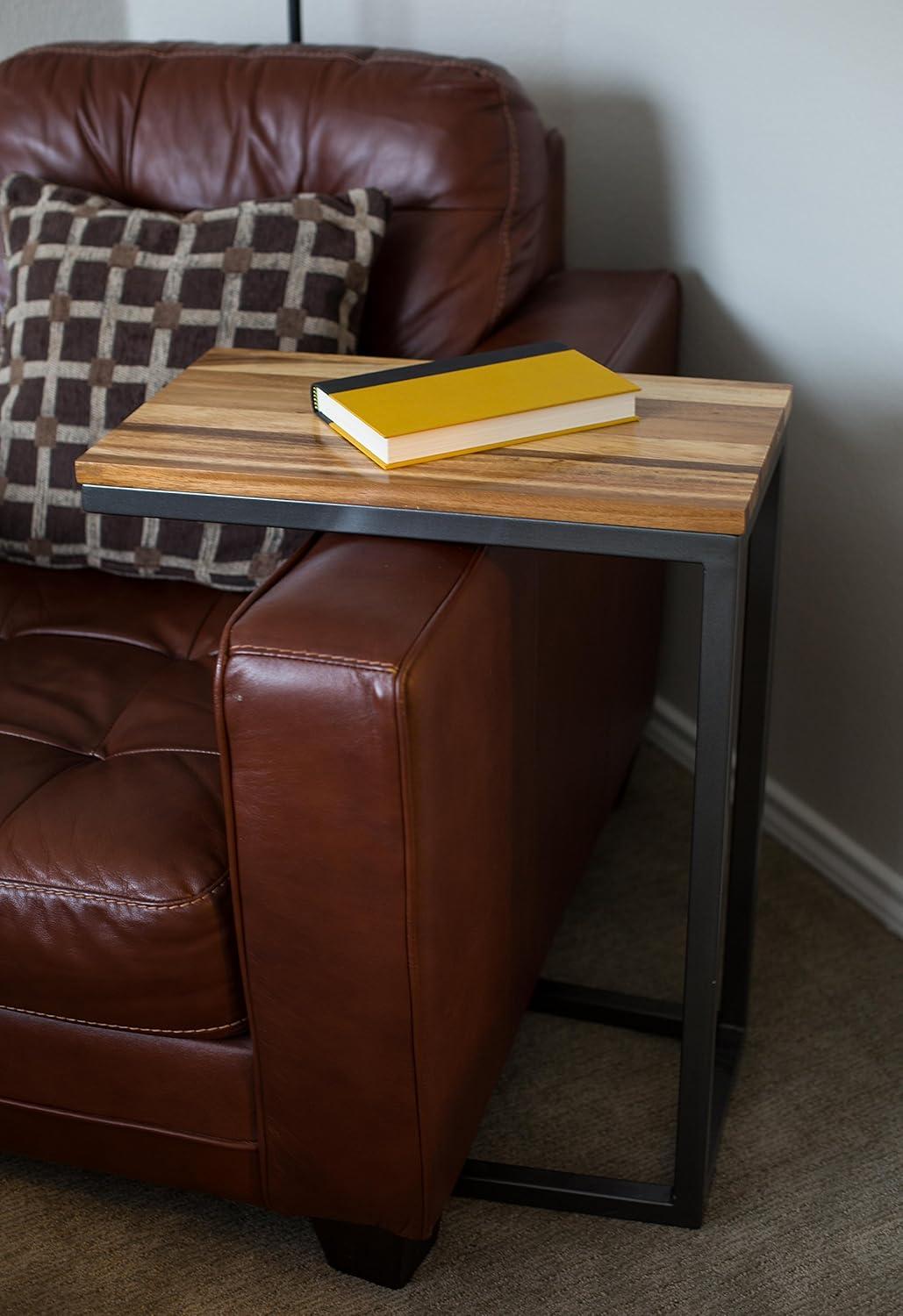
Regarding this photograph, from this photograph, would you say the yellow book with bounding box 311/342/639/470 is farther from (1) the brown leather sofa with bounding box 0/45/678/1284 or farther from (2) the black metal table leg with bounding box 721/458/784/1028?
(2) the black metal table leg with bounding box 721/458/784/1028

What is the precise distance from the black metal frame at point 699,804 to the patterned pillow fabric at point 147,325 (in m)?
0.39

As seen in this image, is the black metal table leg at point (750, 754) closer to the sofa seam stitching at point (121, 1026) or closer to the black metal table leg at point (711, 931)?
the black metal table leg at point (711, 931)

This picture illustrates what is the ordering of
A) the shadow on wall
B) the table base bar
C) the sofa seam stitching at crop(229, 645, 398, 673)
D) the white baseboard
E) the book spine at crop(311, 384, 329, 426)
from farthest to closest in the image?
the shadow on wall
the white baseboard
the table base bar
the book spine at crop(311, 384, 329, 426)
the sofa seam stitching at crop(229, 645, 398, 673)

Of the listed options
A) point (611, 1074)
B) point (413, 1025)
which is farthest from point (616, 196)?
point (413, 1025)

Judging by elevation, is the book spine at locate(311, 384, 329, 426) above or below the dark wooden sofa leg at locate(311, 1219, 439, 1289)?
above

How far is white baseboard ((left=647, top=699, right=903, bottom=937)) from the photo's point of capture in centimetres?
170

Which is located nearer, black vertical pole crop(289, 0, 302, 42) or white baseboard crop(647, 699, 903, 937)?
white baseboard crop(647, 699, 903, 937)

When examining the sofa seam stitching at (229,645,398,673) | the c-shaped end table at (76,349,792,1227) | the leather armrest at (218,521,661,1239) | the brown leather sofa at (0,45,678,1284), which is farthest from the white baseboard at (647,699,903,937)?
the sofa seam stitching at (229,645,398,673)

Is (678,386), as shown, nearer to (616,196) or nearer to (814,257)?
(814,257)

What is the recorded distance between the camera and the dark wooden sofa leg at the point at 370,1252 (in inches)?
48.1

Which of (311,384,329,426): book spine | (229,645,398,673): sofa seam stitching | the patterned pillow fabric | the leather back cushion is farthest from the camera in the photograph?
the leather back cushion

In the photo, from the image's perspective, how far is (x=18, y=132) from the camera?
1686mm

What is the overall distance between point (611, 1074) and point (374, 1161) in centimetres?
44

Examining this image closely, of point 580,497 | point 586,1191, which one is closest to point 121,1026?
point 586,1191
